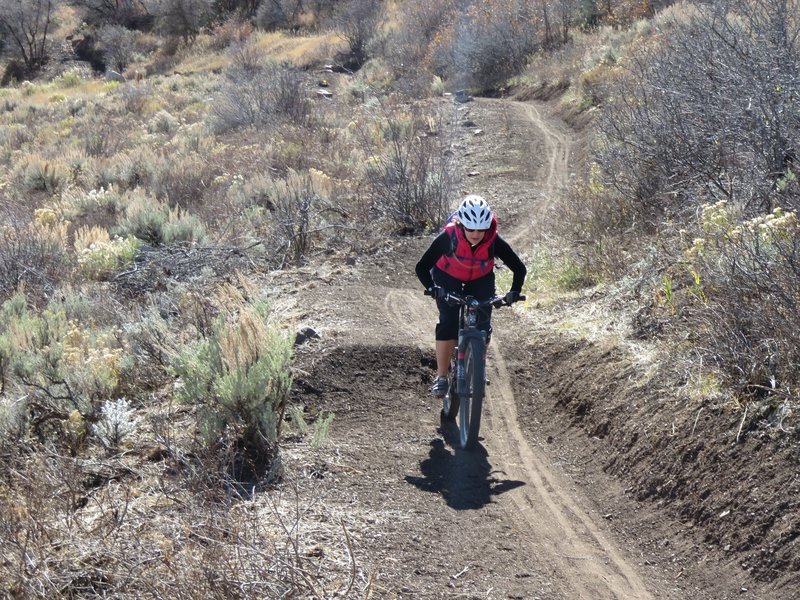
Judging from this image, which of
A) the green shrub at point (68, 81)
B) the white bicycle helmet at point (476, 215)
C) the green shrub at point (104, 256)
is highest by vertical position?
the white bicycle helmet at point (476, 215)

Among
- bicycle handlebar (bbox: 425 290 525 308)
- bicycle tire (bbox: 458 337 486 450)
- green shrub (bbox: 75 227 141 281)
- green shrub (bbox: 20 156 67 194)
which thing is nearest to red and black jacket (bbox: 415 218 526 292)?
bicycle handlebar (bbox: 425 290 525 308)

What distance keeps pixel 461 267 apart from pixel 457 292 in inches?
9.1

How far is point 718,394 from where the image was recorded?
5.34m

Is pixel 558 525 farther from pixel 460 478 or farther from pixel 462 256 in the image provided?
pixel 462 256

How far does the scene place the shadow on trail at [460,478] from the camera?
5.46m

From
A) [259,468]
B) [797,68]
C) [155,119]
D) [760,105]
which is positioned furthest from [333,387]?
[155,119]

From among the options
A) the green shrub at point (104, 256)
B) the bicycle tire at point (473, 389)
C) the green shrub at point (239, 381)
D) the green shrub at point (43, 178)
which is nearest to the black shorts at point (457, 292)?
the bicycle tire at point (473, 389)

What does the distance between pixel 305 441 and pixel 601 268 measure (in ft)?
14.7

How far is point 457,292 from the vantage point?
251 inches

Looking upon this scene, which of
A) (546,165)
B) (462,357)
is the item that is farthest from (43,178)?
(462,357)

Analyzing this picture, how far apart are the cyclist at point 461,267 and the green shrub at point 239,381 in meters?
1.24

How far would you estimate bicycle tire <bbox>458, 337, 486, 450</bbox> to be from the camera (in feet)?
19.6

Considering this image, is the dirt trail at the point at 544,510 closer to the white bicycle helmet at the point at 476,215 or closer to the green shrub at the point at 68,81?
the white bicycle helmet at the point at 476,215

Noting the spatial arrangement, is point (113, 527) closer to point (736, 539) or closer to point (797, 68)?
point (736, 539)
